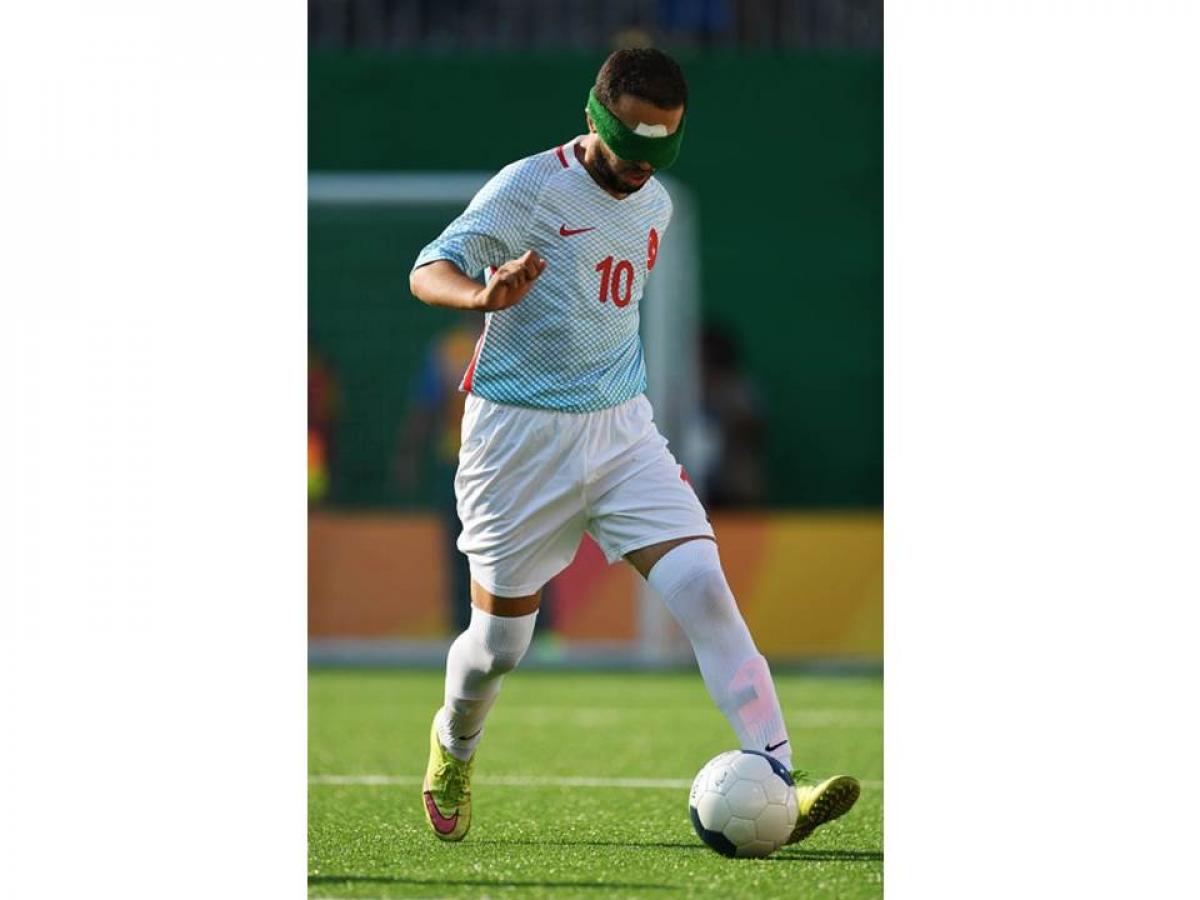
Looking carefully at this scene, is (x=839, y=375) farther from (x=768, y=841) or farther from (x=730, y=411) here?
(x=768, y=841)

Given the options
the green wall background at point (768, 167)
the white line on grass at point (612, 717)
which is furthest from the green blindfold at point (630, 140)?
the green wall background at point (768, 167)

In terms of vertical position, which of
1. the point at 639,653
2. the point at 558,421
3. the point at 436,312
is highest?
the point at 558,421

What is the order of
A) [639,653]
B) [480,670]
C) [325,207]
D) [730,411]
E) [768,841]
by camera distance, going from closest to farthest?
[768,841] → [480,670] → [639,653] → [325,207] → [730,411]

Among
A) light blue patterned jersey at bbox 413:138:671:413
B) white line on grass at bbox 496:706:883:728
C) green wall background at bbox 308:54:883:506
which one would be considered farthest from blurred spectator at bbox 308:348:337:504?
light blue patterned jersey at bbox 413:138:671:413

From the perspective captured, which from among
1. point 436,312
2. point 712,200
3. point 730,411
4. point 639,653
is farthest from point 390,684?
point 712,200

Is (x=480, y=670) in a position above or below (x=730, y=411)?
above

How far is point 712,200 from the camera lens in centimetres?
1505

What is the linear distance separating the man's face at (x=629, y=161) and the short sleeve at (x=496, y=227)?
7.2 inches

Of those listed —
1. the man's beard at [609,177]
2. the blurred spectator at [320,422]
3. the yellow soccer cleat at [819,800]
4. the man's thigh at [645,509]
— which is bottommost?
the blurred spectator at [320,422]

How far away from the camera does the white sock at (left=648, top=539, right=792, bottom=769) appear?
5.07 metres

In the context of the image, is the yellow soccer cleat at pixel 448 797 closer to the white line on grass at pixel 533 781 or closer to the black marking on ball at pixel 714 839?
the black marking on ball at pixel 714 839

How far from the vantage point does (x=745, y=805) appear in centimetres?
490

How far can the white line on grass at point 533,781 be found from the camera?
6.68m

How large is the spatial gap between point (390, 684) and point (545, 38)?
5792 millimetres
